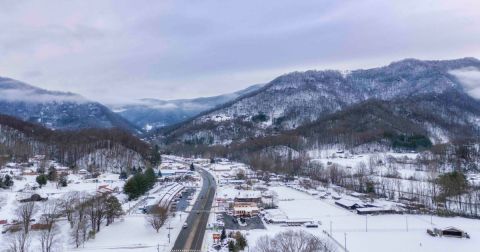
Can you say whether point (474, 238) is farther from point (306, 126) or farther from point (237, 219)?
point (306, 126)

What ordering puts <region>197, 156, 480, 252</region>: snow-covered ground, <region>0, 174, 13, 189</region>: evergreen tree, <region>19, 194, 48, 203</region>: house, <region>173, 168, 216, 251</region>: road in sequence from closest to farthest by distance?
<region>173, 168, 216, 251</region>: road → <region>197, 156, 480, 252</region>: snow-covered ground → <region>19, 194, 48, 203</region>: house → <region>0, 174, 13, 189</region>: evergreen tree

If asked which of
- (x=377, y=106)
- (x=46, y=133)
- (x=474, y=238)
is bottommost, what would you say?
(x=474, y=238)

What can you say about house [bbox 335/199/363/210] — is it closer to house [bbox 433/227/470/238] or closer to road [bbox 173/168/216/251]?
house [bbox 433/227/470/238]

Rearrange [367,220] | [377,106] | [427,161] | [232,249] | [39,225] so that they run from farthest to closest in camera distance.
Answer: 1. [377,106]
2. [427,161]
3. [367,220]
4. [39,225]
5. [232,249]

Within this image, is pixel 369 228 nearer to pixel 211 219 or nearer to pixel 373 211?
pixel 373 211

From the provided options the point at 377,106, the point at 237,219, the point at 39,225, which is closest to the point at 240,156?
the point at 377,106

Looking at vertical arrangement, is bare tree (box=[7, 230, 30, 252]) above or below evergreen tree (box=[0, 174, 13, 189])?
below

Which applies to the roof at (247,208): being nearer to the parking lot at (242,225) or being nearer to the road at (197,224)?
the parking lot at (242,225)

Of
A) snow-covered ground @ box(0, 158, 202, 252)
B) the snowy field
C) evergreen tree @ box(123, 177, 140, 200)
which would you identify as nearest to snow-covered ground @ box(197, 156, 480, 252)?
the snowy field
